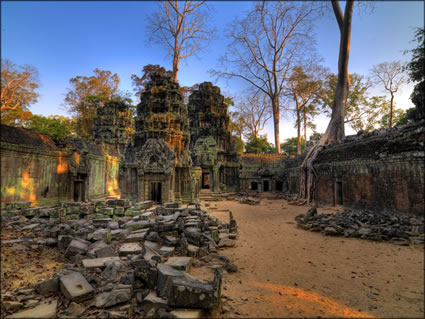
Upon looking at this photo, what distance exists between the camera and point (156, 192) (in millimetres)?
13695

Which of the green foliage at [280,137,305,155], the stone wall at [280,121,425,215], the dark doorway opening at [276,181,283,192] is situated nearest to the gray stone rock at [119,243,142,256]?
the stone wall at [280,121,425,215]

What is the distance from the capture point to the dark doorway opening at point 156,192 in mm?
13630

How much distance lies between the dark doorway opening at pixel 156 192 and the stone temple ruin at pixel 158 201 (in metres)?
0.06

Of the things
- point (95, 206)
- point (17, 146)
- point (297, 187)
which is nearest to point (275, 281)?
point (95, 206)

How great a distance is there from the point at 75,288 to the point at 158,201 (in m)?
10.4

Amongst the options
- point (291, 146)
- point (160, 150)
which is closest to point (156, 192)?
point (160, 150)

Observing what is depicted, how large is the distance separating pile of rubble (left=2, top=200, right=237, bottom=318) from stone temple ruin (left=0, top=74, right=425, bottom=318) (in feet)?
0.07

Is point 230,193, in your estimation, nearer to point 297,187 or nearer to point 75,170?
point 297,187

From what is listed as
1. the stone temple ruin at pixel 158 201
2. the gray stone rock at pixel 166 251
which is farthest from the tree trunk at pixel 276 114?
the gray stone rock at pixel 166 251

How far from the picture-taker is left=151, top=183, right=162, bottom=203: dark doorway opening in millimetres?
13630

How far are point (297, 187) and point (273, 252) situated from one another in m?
15.0

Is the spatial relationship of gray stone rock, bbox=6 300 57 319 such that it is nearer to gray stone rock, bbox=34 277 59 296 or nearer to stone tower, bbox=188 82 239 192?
gray stone rock, bbox=34 277 59 296

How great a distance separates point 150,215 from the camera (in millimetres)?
7996

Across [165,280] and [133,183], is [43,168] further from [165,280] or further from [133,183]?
[165,280]
